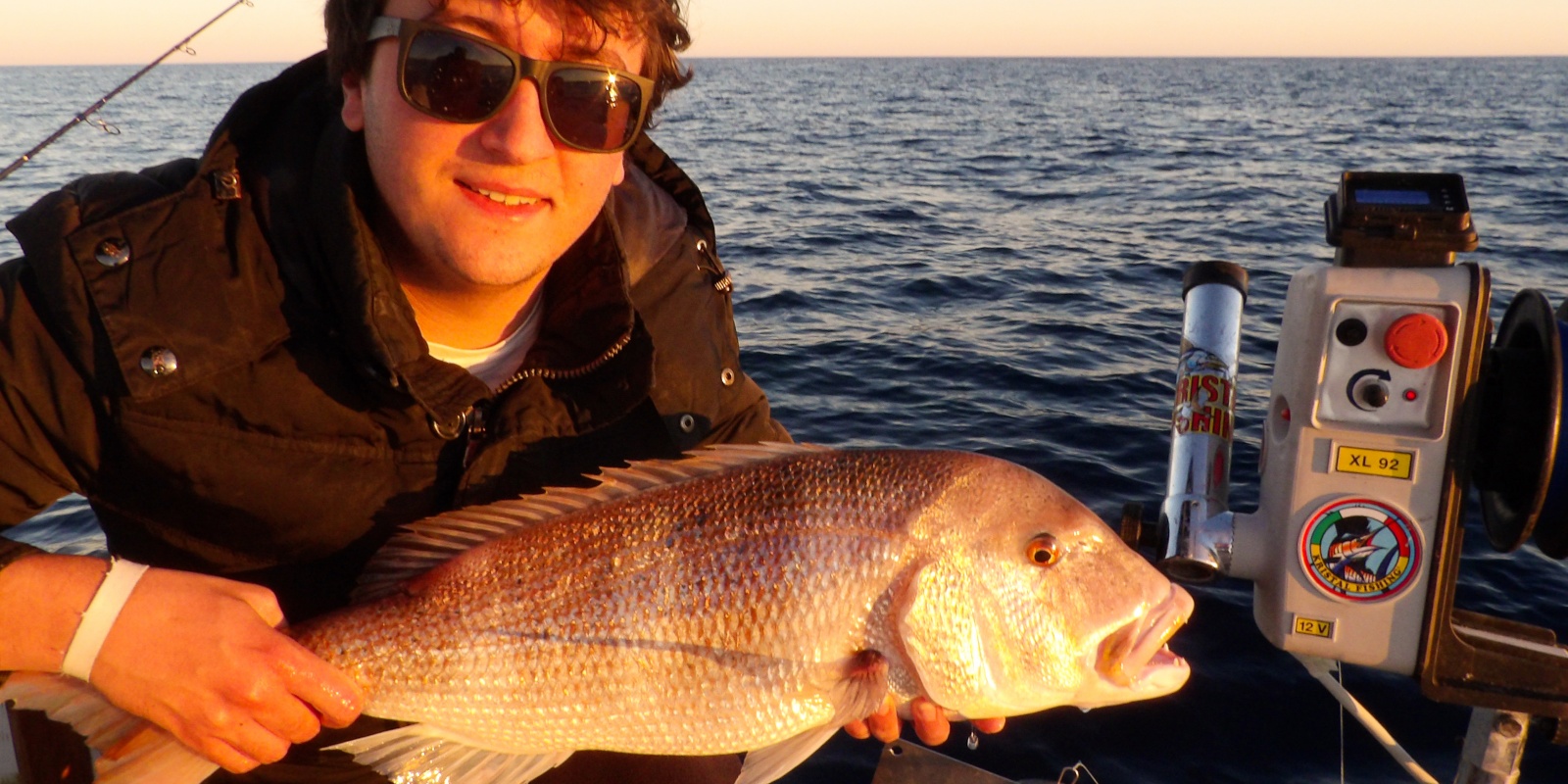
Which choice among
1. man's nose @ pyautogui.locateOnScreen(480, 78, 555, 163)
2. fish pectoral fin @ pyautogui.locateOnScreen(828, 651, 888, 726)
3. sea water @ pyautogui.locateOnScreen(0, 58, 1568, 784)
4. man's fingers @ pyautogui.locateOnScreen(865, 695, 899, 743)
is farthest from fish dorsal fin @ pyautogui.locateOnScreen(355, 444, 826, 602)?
sea water @ pyautogui.locateOnScreen(0, 58, 1568, 784)

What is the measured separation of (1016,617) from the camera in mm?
2191

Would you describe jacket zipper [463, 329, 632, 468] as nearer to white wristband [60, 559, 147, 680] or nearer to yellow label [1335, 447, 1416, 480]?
white wristband [60, 559, 147, 680]

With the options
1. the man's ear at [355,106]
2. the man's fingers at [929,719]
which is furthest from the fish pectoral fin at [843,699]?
the man's ear at [355,106]

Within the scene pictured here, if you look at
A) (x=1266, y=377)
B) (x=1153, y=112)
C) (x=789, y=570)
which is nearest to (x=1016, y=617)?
(x=789, y=570)

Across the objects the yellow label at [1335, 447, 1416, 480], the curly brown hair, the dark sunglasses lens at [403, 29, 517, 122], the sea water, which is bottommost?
the sea water

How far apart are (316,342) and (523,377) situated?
1.57ft

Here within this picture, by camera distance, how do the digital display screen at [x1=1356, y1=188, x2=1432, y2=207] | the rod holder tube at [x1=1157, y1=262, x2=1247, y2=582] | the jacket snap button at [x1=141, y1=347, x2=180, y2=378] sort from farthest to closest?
the rod holder tube at [x1=1157, y1=262, x2=1247, y2=582] → the digital display screen at [x1=1356, y1=188, x2=1432, y2=207] → the jacket snap button at [x1=141, y1=347, x2=180, y2=378]

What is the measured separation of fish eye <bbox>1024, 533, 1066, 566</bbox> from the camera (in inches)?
87.5

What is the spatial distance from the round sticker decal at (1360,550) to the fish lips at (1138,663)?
13.6 inches

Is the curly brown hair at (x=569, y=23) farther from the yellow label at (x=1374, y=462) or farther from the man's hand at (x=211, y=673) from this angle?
the yellow label at (x=1374, y=462)

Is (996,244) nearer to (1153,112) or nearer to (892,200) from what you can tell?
(892,200)

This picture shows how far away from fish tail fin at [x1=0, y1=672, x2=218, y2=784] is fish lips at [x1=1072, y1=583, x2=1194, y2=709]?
1.81 metres

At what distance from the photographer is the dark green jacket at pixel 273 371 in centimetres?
213

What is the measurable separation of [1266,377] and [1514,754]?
618cm
